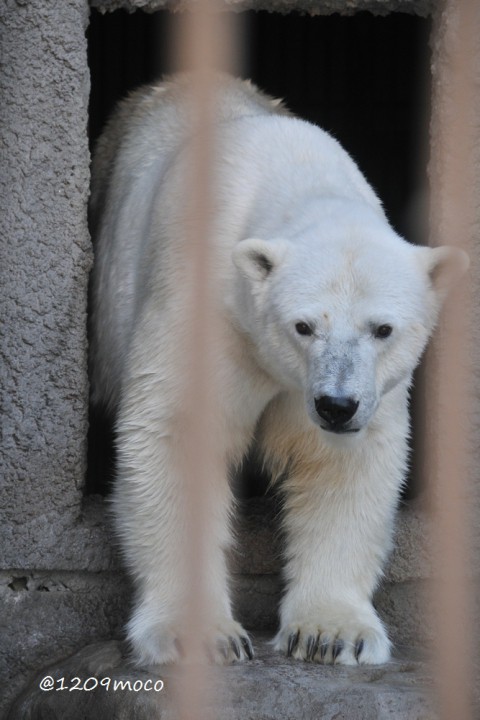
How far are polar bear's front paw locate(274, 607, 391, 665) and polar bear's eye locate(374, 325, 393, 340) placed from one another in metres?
0.66

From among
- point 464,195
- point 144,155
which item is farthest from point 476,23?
point 144,155

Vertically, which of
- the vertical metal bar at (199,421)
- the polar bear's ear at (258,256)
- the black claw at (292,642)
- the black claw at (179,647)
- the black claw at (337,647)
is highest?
the polar bear's ear at (258,256)

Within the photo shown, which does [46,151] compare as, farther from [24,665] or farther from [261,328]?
[24,665]

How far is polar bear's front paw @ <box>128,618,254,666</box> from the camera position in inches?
100

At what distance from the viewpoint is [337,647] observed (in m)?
2.62

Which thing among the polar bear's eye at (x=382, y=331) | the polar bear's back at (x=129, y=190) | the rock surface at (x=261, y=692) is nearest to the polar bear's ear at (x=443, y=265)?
the polar bear's eye at (x=382, y=331)

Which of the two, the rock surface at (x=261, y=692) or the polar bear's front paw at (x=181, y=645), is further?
the polar bear's front paw at (x=181, y=645)

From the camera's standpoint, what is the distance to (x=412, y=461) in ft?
11.0

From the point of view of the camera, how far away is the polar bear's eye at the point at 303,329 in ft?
7.85

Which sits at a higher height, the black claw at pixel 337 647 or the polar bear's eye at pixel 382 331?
the polar bear's eye at pixel 382 331

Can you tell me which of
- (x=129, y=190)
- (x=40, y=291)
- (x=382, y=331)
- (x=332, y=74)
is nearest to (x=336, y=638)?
(x=382, y=331)

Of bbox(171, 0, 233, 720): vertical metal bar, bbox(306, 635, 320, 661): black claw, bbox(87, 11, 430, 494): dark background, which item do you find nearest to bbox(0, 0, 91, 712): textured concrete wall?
bbox(171, 0, 233, 720): vertical metal bar

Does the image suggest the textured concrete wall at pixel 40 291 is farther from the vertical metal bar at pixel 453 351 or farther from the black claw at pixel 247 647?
the vertical metal bar at pixel 453 351

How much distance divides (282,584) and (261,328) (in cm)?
81
